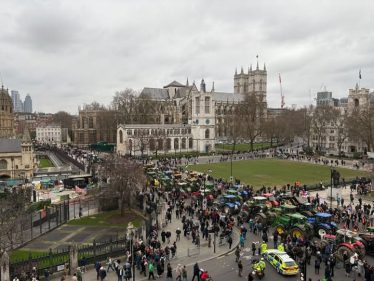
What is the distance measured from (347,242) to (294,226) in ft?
11.2

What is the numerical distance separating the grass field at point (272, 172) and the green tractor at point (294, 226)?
16.5 m

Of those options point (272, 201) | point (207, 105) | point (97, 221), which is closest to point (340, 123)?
point (207, 105)

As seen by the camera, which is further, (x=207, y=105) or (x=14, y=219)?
(x=207, y=105)

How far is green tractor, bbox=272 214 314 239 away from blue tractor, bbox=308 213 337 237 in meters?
0.78

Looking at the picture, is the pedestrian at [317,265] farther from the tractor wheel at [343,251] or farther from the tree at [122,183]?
the tree at [122,183]

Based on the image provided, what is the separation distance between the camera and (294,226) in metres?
20.8

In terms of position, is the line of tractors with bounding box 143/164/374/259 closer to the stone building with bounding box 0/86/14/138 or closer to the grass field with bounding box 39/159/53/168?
the grass field with bounding box 39/159/53/168

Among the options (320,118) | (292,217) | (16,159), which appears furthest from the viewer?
(320,118)

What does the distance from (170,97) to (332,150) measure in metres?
61.0

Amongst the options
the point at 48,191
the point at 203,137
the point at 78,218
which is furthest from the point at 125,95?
the point at 78,218

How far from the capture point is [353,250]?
17.3 m

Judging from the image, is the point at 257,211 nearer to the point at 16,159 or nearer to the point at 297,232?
the point at 297,232

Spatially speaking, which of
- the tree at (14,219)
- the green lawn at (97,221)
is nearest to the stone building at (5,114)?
the tree at (14,219)

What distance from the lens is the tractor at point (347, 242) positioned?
17.4 metres
